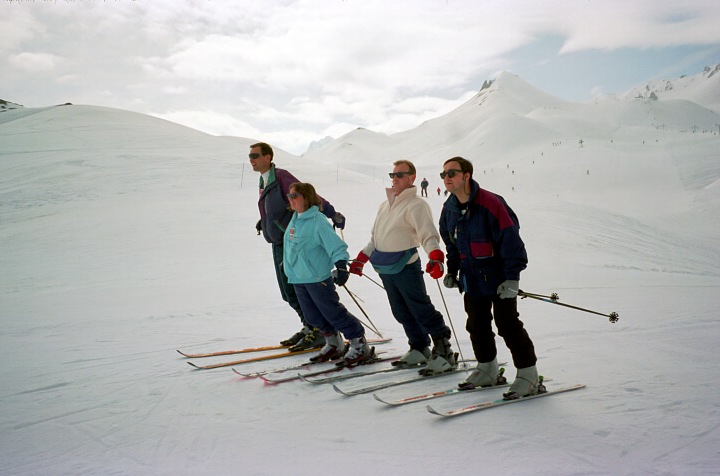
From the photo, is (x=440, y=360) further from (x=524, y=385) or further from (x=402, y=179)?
(x=402, y=179)

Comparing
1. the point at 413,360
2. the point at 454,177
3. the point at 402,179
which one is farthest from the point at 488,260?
the point at 413,360

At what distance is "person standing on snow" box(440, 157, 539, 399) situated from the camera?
3.43 m

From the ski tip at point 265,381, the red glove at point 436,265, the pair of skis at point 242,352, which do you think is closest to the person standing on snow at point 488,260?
the red glove at point 436,265

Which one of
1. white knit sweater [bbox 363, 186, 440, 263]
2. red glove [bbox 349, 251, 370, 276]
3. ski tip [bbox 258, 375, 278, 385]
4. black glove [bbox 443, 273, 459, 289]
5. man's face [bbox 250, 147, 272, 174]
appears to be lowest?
ski tip [bbox 258, 375, 278, 385]

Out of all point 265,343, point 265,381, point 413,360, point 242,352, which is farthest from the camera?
point 265,343

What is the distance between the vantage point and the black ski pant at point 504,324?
357 cm

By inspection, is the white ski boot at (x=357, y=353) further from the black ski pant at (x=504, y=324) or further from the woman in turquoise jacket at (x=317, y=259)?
the black ski pant at (x=504, y=324)

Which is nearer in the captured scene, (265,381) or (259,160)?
(265,381)

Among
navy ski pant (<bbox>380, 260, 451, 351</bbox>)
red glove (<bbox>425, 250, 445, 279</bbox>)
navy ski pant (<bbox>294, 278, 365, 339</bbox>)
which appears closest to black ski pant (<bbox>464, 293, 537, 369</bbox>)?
red glove (<bbox>425, 250, 445, 279</bbox>)

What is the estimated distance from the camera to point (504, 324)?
3602 mm

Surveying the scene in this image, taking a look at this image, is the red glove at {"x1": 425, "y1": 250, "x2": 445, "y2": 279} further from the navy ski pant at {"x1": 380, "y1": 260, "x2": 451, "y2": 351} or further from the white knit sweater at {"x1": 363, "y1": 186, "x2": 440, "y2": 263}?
the navy ski pant at {"x1": 380, "y1": 260, "x2": 451, "y2": 351}

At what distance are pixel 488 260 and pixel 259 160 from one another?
2.77 metres

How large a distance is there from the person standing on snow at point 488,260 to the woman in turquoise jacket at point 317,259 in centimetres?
121

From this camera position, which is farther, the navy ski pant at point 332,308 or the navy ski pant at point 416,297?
the navy ski pant at point 332,308
